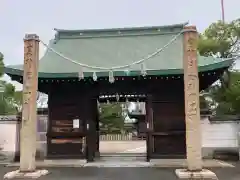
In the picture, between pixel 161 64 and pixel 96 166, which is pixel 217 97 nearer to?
pixel 161 64

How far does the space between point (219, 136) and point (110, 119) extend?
26.6 m

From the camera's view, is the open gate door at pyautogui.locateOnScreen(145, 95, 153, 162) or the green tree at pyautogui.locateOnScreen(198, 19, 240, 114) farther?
the green tree at pyautogui.locateOnScreen(198, 19, 240, 114)

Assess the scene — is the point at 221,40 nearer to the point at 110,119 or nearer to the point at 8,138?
the point at 8,138

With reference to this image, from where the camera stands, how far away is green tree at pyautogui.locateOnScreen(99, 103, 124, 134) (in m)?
39.5

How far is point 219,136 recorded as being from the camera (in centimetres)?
1430

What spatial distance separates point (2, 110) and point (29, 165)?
1621cm

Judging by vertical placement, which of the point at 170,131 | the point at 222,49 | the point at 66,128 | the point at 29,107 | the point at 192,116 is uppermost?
the point at 222,49

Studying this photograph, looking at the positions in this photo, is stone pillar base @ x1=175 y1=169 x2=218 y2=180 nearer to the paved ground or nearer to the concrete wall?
A: the paved ground

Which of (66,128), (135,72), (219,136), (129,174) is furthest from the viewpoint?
(219,136)

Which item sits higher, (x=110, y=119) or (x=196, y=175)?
(x=110, y=119)

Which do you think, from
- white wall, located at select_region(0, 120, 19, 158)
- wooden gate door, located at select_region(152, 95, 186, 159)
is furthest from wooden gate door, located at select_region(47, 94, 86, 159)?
wooden gate door, located at select_region(152, 95, 186, 159)

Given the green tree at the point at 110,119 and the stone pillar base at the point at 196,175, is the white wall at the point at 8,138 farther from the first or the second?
the green tree at the point at 110,119

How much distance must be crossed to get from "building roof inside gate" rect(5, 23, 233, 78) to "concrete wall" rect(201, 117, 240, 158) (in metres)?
3.35

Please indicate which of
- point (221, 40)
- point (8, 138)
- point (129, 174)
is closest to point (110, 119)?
point (221, 40)
